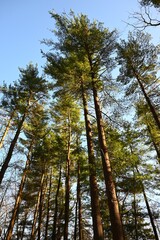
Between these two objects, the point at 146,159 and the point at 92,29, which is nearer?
the point at 92,29

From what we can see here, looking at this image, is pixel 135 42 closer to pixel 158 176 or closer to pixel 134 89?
pixel 134 89

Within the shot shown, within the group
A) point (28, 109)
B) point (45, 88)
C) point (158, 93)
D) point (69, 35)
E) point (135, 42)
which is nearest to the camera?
point (69, 35)

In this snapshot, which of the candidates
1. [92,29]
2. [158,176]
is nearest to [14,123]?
[92,29]

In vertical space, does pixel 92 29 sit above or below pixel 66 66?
above

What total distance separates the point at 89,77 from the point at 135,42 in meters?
5.38

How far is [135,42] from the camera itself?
13086 mm

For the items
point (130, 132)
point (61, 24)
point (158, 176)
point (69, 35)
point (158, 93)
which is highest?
point (61, 24)

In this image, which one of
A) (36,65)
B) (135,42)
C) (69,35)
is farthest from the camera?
(36,65)

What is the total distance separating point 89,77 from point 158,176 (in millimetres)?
10346

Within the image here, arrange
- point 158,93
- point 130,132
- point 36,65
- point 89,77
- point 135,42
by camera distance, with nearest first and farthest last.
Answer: point 130,132
point 89,77
point 158,93
point 135,42
point 36,65

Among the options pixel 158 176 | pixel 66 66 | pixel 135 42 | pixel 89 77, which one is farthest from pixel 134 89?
pixel 158 176

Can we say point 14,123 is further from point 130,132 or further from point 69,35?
point 130,132

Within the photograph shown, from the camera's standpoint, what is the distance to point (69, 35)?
11148 millimetres

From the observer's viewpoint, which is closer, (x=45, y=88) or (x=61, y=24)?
(x=61, y=24)
